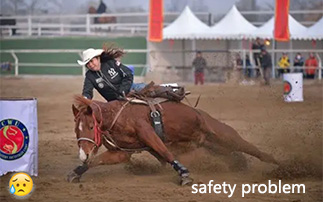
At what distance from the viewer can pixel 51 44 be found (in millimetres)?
28328

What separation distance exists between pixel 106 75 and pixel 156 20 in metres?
15.6

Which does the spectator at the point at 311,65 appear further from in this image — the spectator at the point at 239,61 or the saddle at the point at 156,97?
the saddle at the point at 156,97

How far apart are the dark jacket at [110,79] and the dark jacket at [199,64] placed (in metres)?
14.2

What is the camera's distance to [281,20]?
21.7 meters

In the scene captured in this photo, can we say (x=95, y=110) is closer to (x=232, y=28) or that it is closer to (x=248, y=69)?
(x=248, y=69)

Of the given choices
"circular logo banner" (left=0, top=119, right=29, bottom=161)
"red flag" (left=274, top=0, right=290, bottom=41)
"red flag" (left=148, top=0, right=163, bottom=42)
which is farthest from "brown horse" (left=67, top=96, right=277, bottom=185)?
"red flag" (left=148, top=0, right=163, bottom=42)

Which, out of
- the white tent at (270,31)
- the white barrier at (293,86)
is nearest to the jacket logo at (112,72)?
the white barrier at (293,86)

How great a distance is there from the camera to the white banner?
28.4 ft

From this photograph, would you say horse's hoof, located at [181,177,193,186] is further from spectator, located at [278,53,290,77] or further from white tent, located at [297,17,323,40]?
white tent, located at [297,17,323,40]

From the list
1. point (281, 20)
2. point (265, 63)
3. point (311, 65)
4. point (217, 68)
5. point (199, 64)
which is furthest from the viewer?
point (311, 65)

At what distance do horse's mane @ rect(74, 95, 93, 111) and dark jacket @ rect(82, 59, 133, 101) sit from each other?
0.51 m

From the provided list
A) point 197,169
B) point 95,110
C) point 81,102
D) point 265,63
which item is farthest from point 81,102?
point 265,63

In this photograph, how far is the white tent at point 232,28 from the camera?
25375 millimetres

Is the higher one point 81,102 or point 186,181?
point 81,102
